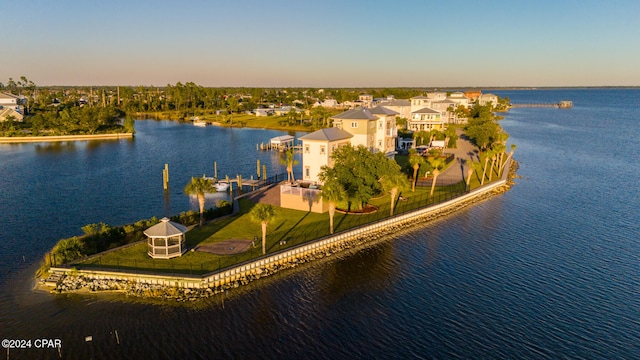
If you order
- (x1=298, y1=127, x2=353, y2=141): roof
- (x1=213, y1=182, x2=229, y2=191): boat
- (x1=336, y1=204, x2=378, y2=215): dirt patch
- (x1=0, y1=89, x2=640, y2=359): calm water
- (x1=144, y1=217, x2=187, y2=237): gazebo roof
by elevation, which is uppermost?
(x1=298, y1=127, x2=353, y2=141): roof

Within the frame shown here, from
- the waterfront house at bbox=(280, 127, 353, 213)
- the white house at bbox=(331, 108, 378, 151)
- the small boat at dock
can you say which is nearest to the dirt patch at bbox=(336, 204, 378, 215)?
the waterfront house at bbox=(280, 127, 353, 213)

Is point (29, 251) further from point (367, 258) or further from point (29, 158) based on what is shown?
point (29, 158)

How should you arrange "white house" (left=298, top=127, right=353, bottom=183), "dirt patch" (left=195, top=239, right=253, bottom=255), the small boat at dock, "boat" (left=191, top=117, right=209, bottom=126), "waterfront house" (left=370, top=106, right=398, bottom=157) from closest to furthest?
"dirt patch" (left=195, top=239, right=253, bottom=255), "white house" (left=298, top=127, right=353, bottom=183), "waterfront house" (left=370, top=106, right=398, bottom=157), the small boat at dock, "boat" (left=191, top=117, right=209, bottom=126)

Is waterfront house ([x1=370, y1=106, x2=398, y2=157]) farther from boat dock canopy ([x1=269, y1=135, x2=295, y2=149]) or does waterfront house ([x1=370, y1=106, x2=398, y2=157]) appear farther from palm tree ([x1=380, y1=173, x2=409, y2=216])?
boat dock canopy ([x1=269, y1=135, x2=295, y2=149])

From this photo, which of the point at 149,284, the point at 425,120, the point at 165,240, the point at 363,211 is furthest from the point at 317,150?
the point at 425,120

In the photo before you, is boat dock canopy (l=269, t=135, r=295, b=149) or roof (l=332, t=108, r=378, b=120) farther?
boat dock canopy (l=269, t=135, r=295, b=149)

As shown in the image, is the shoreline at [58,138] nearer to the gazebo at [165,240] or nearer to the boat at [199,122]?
the boat at [199,122]

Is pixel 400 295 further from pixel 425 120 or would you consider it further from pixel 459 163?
pixel 425 120

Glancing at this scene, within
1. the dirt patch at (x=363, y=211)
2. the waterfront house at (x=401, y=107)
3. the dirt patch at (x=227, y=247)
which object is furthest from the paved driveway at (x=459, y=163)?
the dirt patch at (x=227, y=247)
